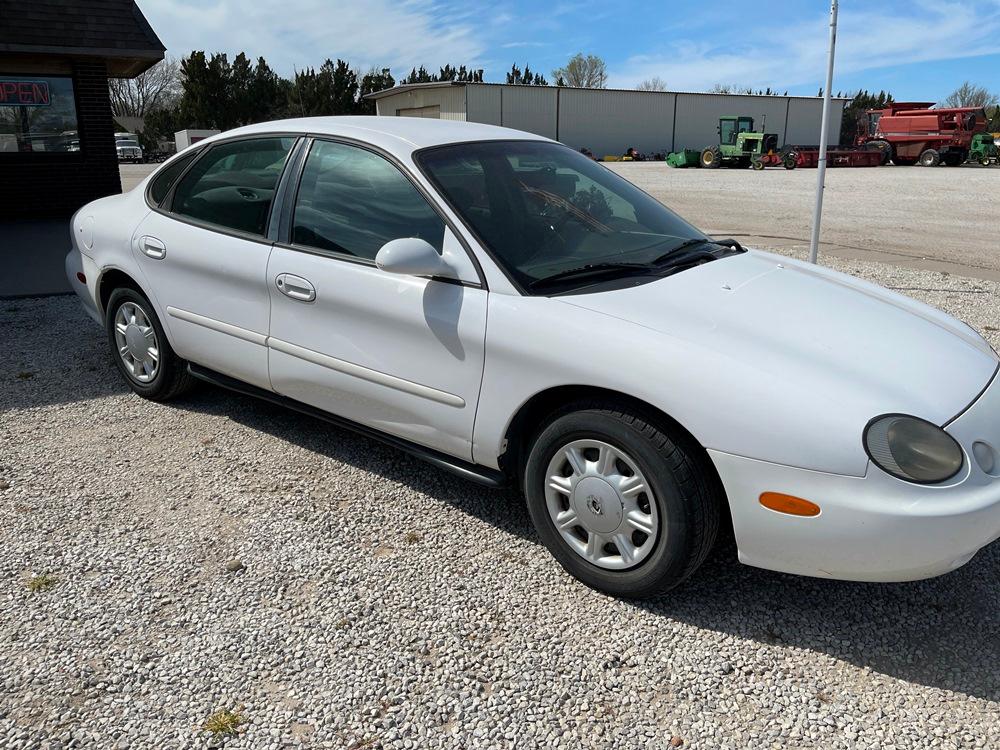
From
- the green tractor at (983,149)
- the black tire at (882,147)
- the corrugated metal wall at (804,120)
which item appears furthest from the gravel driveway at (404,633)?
the corrugated metal wall at (804,120)

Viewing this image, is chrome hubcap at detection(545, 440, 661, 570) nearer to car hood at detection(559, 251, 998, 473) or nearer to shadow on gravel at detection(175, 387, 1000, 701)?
shadow on gravel at detection(175, 387, 1000, 701)

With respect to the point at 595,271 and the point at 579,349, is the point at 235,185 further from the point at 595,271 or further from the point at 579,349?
the point at 579,349

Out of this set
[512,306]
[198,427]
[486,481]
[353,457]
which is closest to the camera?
[512,306]

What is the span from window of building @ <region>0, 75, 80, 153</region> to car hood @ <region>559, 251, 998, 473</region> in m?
13.1

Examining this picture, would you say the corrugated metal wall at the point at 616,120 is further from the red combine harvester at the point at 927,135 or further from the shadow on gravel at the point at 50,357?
the shadow on gravel at the point at 50,357

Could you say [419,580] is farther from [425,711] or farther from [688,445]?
[688,445]

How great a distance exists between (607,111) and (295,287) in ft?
180

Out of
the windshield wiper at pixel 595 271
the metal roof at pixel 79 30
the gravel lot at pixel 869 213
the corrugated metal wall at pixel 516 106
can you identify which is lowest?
the gravel lot at pixel 869 213

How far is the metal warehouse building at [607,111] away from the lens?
167 feet

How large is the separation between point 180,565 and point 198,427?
1485mm

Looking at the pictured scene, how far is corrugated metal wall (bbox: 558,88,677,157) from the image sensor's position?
177 feet

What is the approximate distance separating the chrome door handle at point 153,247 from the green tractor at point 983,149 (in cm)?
4042

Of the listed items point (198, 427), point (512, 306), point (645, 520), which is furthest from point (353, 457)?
point (645, 520)

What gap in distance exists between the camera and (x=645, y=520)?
2727mm
